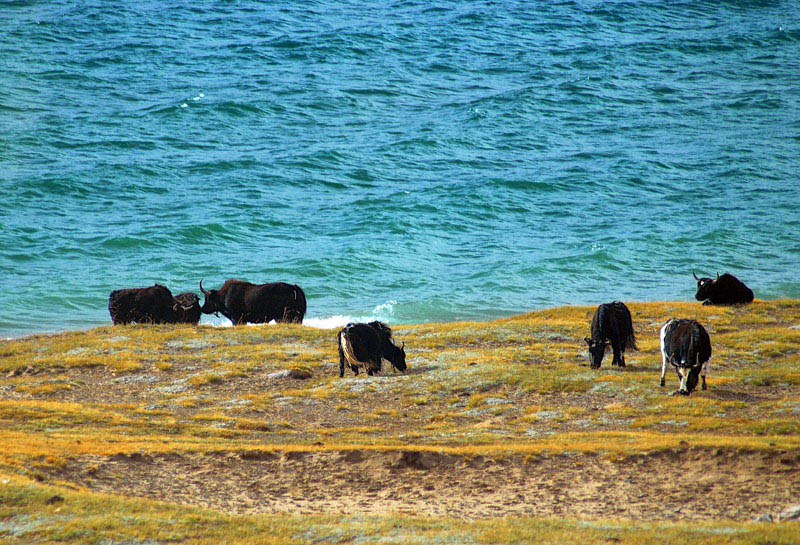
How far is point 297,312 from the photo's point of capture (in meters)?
30.4

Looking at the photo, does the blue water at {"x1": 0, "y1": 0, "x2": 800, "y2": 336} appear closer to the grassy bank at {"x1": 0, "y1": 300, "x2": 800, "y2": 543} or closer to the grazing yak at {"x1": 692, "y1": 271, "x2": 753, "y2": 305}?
the grazing yak at {"x1": 692, "y1": 271, "x2": 753, "y2": 305}

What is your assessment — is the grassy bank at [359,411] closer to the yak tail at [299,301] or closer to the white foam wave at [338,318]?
the yak tail at [299,301]

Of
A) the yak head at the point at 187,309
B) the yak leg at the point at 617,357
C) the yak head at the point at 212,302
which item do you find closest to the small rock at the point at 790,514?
the yak leg at the point at 617,357

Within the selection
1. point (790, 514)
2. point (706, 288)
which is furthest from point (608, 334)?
point (706, 288)

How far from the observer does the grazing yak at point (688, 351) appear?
1758 centimetres

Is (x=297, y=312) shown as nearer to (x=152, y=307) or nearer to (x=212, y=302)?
(x=212, y=302)

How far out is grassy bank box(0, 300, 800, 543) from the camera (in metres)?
11.0

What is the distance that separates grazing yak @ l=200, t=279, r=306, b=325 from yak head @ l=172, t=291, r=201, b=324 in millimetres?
546

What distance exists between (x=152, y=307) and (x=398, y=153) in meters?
49.6

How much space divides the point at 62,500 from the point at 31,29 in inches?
4019

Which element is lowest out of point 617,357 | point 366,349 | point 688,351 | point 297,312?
point 297,312

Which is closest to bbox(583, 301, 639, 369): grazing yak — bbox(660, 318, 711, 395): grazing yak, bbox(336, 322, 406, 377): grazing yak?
bbox(660, 318, 711, 395): grazing yak

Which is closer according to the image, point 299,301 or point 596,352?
point 596,352

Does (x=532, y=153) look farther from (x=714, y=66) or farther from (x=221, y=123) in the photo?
(x=714, y=66)
